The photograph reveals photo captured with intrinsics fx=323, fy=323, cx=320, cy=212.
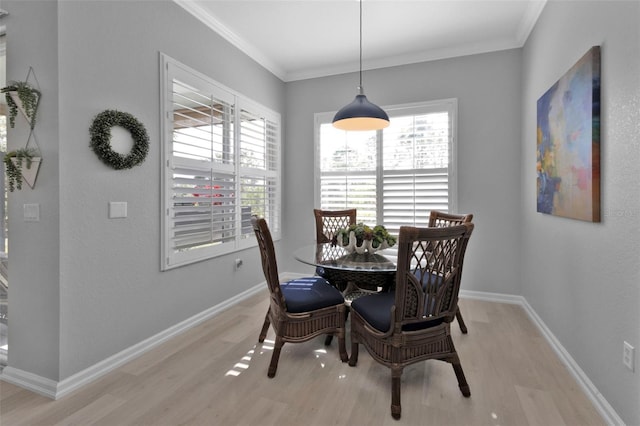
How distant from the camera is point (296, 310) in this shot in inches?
87.8

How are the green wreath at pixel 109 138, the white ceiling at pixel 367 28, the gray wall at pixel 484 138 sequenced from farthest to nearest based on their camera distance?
the gray wall at pixel 484 138, the white ceiling at pixel 367 28, the green wreath at pixel 109 138

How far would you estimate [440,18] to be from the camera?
3.15 meters

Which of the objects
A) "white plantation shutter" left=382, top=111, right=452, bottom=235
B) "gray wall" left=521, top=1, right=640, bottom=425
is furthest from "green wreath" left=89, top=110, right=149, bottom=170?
"gray wall" left=521, top=1, right=640, bottom=425

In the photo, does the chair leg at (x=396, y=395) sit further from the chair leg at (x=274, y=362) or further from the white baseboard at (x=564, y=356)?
the white baseboard at (x=564, y=356)

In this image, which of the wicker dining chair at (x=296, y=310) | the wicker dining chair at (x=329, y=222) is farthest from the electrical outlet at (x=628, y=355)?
the wicker dining chair at (x=329, y=222)

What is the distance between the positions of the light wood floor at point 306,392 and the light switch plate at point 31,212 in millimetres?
1071

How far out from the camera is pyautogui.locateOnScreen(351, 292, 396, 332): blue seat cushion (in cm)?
190

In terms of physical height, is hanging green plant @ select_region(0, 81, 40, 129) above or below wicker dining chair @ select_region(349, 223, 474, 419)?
above

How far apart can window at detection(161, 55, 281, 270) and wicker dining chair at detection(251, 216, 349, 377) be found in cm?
96

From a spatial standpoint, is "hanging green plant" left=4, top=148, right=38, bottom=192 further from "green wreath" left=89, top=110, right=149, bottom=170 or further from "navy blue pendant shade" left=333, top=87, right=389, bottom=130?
"navy blue pendant shade" left=333, top=87, right=389, bottom=130

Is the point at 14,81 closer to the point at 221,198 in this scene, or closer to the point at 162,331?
the point at 221,198

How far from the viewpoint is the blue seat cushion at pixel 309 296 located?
7.35ft

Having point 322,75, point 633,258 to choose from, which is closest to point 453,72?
point 322,75

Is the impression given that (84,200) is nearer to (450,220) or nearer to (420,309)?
(420,309)
